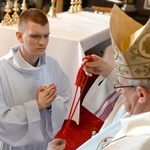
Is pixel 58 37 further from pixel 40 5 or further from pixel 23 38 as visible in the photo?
pixel 40 5

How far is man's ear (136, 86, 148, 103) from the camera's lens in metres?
0.93

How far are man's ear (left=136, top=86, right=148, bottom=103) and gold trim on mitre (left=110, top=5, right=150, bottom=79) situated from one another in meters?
0.04

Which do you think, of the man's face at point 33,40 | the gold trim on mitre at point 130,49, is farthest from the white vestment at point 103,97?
the gold trim on mitre at point 130,49

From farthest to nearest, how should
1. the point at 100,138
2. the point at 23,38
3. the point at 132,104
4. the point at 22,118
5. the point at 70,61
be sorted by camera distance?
the point at 70,61
the point at 23,38
the point at 22,118
the point at 100,138
the point at 132,104

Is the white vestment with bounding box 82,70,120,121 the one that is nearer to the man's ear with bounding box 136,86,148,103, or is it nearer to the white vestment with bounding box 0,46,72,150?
the white vestment with bounding box 0,46,72,150

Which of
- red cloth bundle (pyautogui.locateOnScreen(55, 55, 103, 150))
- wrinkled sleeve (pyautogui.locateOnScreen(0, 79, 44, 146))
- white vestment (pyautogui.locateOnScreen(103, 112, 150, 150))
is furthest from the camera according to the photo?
red cloth bundle (pyautogui.locateOnScreen(55, 55, 103, 150))

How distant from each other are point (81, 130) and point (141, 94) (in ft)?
5.74

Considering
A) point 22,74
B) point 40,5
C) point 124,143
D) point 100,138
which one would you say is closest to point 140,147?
point 124,143

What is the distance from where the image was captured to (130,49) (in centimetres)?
94

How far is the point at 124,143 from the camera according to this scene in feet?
3.08

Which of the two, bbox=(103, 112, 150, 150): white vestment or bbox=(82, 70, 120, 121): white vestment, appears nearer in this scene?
bbox=(103, 112, 150, 150): white vestment

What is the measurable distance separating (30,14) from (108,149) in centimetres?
94

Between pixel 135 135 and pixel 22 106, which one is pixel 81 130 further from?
pixel 135 135

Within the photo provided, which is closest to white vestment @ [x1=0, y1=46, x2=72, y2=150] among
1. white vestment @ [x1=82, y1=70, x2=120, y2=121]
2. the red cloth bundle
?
white vestment @ [x1=82, y1=70, x2=120, y2=121]
